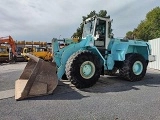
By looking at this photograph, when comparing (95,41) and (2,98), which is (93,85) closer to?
(95,41)

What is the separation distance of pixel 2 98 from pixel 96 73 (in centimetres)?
319

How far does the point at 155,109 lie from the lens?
4895mm

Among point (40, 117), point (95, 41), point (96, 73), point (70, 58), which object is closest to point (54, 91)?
point (70, 58)

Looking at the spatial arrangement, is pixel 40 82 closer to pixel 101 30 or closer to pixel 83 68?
pixel 83 68

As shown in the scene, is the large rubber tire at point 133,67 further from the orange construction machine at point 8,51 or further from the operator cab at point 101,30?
the orange construction machine at point 8,51

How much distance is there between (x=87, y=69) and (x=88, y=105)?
2.15 metres

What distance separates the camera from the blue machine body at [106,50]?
24.2 feet

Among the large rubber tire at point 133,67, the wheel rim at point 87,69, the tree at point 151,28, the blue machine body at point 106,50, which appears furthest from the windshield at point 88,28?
the tree at point 151,28

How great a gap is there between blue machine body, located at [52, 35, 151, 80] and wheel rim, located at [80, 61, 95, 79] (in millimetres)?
665

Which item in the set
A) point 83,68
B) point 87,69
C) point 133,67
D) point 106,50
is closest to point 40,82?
point 83,68

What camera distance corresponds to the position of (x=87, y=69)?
23.7 ft

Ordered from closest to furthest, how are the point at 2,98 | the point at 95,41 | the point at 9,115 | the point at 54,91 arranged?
the point at 9,115, the point at 2,98, the point at 54,91, the point at 95,41

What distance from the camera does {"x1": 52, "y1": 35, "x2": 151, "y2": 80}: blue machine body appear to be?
7.39 m

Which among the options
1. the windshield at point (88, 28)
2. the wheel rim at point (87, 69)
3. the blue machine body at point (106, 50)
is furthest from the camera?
the windshield at point (88, 28)
